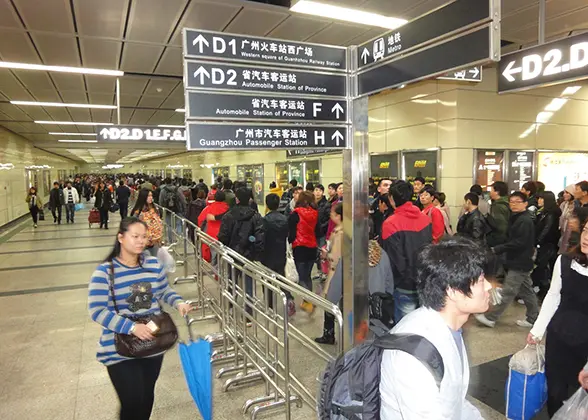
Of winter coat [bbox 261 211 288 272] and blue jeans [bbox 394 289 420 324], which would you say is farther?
winter coat [bbox 261 211 288 272]

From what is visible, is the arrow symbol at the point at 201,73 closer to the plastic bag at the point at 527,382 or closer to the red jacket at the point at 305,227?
the plastic bag at the point at 527,382

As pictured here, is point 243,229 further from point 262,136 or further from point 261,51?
point 261,51

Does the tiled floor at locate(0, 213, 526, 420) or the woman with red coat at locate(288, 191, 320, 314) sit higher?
the woman with red coat at locate(288, 191, 320, 314)

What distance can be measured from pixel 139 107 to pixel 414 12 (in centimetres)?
852

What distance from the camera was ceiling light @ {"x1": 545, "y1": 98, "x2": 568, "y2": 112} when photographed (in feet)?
27.9

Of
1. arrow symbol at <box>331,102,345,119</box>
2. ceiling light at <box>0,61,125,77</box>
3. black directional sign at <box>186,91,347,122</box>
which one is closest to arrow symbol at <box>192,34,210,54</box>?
black directional sign at <box>186,91,347,122</box>

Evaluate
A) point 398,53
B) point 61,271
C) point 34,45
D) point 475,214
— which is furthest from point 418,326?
point 61,271

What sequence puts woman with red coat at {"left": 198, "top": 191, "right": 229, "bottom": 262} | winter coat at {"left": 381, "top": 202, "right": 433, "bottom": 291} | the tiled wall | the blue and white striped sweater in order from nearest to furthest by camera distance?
1. the blue and white striped sweater
2. winter coat at {"left": 381, "top": 202, "right": 433, "bottom": 291}
3. woman with red coat at {"left": 198, "top": 191, "right": 229, "bottom": 262}
4. the tiled wall

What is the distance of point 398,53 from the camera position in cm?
225

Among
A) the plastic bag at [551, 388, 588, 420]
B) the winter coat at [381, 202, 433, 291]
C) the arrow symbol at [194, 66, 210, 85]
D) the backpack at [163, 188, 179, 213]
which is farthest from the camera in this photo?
the backpack at [163, 188, 179, 213]

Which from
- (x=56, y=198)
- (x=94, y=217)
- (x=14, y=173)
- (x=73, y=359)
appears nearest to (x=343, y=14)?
(x=73, y=359)

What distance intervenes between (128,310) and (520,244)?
415 centimetres

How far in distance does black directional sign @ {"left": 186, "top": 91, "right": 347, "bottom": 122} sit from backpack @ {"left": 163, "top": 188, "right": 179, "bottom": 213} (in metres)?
7.74

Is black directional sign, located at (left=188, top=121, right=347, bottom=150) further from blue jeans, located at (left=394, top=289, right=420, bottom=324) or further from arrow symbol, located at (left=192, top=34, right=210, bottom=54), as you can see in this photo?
blue jeans, located at (left=394, top=289, right=420, bottom=324)
